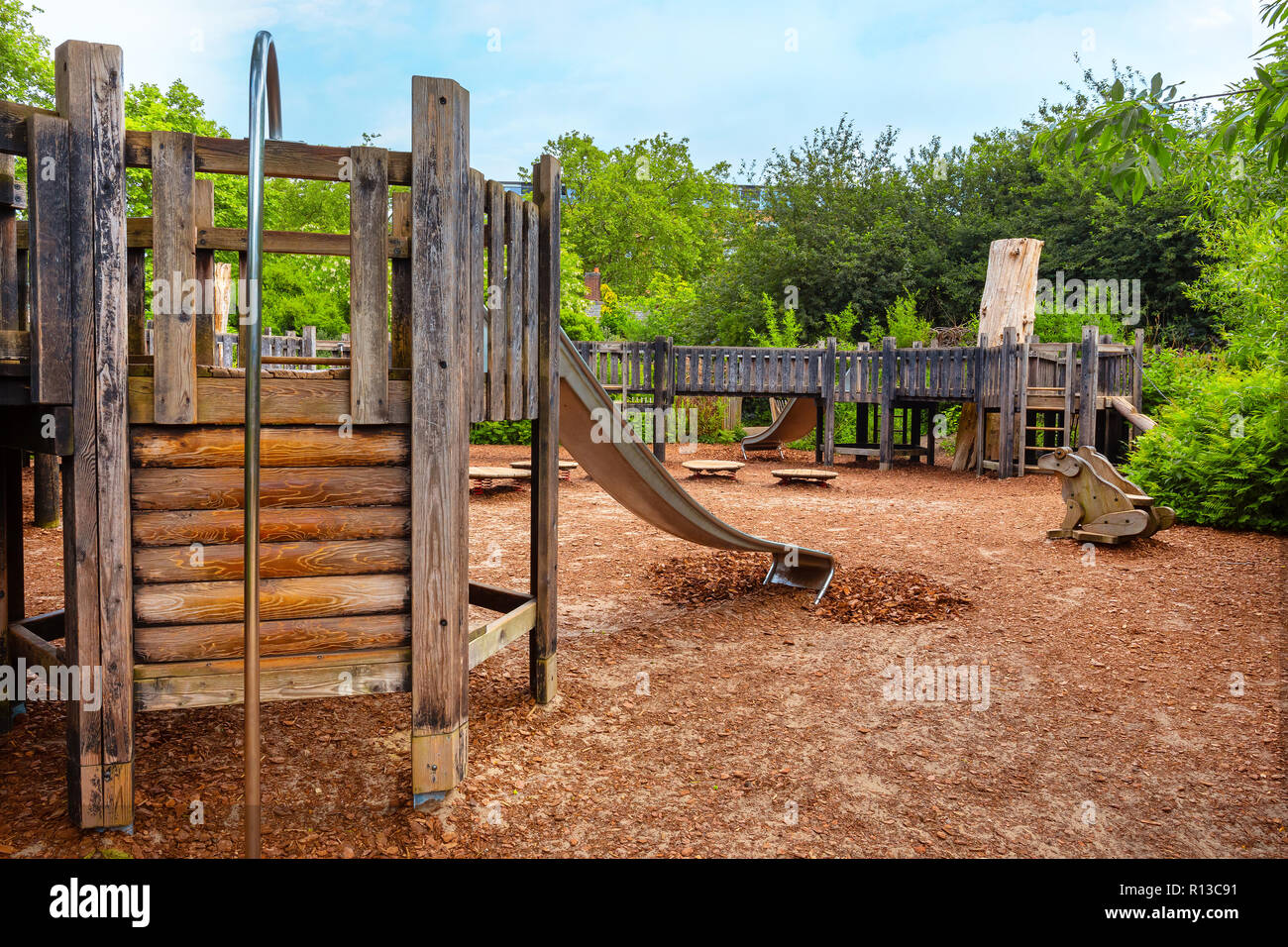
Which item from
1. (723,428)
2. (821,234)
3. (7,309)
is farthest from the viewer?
(821,234)

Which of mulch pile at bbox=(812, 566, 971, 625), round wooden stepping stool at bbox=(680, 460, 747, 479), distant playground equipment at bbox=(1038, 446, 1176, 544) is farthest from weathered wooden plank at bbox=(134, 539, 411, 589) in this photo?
round wooden stepping stool at bbox=(680, 460, 747, 479)

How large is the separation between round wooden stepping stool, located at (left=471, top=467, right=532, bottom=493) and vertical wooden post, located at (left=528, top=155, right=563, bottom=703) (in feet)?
27.9

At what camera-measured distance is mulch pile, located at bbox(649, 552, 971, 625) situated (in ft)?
22.9

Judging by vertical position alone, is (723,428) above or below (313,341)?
below

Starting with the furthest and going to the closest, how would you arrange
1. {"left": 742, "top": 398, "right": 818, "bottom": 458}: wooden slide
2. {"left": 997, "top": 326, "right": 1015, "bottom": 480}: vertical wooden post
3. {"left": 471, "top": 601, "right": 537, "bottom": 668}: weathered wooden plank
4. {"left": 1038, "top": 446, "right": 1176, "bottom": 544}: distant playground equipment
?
{"left": 742, "top": 398, "right": 818, "bottom": 458}: wooden slide → {"left": 997, "top": 326, "right": 1015, "bottom": 480}: vertical wooden post → {"left": 1038, "top": 446, "right": 1176, "bottom": 544}: distant playground equipment → {"left": 471, "top": 601, "right": 537, "bottom": 668}: weathered wooden plank

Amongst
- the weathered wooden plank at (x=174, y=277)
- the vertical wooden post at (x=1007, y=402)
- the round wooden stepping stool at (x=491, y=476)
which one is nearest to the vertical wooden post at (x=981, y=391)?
the vertical wooden post at (x=1007, y=402)

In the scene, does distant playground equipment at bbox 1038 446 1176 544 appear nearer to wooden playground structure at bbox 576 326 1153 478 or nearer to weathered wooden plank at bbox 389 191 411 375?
wooden playground structure at bbox 576 326 1153 478

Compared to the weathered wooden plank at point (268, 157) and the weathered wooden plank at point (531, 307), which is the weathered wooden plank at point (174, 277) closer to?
the weathered wooden plank at point (268, 157)

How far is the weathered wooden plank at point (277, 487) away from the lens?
338cm

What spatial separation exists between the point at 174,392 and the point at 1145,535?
8868 millimetres

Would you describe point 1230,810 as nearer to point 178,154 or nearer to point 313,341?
point 178,154

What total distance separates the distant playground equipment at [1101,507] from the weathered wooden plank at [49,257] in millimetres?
8793

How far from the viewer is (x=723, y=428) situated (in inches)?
998
